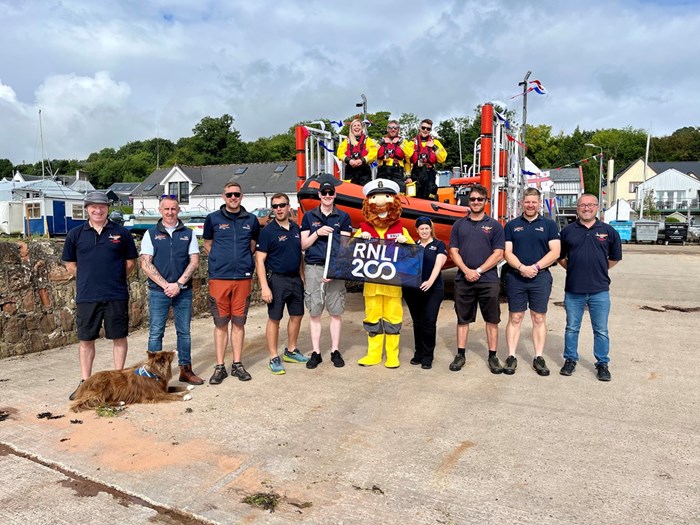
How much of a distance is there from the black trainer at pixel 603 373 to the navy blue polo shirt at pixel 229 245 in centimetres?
312

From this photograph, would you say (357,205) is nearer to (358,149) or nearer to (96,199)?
(358,149)

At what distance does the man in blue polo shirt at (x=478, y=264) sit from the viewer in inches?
188

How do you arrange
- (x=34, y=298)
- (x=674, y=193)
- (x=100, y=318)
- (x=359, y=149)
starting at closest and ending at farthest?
(x=100, y=318), (x=34, y=298), (x=359, y=149), (x=674, y=193)

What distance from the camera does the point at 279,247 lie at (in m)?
4.78

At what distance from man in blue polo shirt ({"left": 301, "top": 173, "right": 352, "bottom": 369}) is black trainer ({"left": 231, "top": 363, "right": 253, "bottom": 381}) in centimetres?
62

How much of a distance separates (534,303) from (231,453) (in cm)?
297

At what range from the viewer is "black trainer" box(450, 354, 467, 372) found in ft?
16.1

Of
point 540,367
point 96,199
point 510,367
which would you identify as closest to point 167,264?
point 96,199

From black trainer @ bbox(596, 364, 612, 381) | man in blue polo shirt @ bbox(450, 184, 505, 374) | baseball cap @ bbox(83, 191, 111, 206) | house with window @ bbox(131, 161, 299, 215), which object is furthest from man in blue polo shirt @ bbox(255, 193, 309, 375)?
house with window @ bbox(131, 161, 299, 215)

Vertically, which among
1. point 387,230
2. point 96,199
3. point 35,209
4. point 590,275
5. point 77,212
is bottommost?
point 590,275

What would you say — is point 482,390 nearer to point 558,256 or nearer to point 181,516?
point 558,256

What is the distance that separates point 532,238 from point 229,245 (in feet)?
8.63

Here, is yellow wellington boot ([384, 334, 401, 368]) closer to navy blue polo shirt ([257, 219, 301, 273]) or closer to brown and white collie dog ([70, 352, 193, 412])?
navy blue polo shirt ([257, 219, 301, 273])

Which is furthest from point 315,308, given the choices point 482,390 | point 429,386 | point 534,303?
point 534,303
